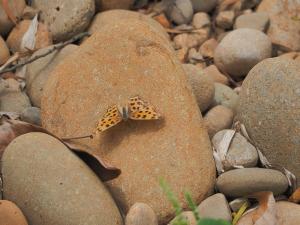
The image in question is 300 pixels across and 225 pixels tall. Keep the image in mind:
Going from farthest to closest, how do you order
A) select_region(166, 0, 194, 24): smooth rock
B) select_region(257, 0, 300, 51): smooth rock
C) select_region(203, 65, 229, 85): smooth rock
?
select_region(166, 0, 194, 24): smooth rock < select_region(257, 0, 300, 51): smooth rock < select_region(203, 65, 229, 85): smooth rock

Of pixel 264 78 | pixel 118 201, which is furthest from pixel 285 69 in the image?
pixel 118 201

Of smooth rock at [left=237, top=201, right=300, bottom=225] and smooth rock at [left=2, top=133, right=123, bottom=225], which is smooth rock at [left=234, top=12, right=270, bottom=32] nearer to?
smooth rock at [left=237, top=201, right=300, bottom=225]

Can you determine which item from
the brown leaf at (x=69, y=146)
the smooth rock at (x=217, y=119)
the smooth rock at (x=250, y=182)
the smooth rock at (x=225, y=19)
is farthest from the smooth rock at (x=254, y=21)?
the brown leaf at (x=69, y=146)

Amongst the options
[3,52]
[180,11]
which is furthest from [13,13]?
[180,11]

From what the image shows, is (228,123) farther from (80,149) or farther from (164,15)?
(164,15)

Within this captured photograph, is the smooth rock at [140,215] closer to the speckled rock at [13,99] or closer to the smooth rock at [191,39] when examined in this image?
the speckled rock at [13,99]

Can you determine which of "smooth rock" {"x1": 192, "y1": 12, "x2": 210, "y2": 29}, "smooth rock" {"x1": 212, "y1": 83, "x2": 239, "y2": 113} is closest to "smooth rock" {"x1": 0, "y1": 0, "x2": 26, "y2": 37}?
"smooth rock" {"x1": 192, "y1": 12, "x2": 210, "y2": 29}
